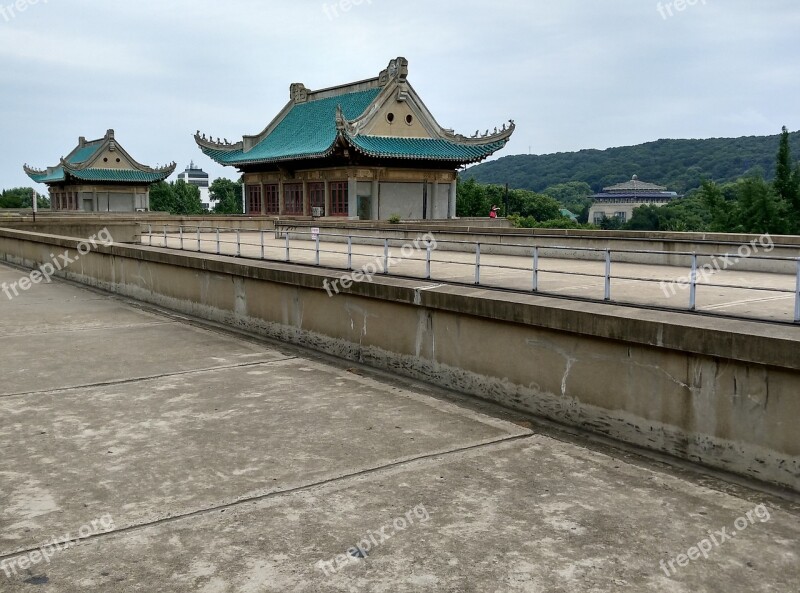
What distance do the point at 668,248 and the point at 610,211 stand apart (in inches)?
6644

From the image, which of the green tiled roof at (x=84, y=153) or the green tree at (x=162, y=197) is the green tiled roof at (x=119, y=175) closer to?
the green tiled roof at (x=84, y=153)

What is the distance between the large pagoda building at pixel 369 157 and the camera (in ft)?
138

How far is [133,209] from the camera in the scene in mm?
75750

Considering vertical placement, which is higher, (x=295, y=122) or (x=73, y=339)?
(x=295, y=122)

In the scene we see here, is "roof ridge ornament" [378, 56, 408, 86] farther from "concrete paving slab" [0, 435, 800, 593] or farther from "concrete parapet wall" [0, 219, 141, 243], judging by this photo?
"concrete paving slab" [0, 435, 800, 593]

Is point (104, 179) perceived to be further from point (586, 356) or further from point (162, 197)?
point (586, 356)

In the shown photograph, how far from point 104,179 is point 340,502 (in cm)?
7212

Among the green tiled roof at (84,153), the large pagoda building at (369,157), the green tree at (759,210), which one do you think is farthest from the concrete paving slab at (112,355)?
the green tiled roof at (84,153)

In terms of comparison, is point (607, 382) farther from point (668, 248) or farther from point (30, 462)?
point (668, 248)

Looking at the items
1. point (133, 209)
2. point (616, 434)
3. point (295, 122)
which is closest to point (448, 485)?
→ point (616, 434)

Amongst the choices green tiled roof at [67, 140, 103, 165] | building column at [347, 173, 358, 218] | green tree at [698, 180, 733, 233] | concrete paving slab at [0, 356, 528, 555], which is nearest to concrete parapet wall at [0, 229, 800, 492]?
concrete paving slab at [0, 356, 528, 555]

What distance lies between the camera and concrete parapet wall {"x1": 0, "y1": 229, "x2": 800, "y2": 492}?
22.7ft

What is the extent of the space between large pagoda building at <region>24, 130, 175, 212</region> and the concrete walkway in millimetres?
66751

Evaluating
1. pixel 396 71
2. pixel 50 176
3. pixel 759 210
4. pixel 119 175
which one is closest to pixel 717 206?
pixel 759 210
